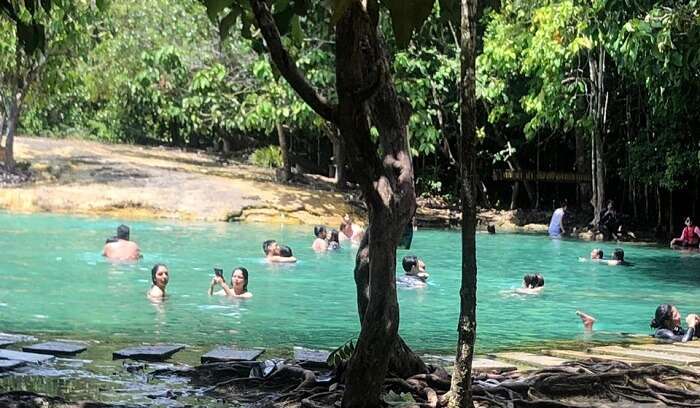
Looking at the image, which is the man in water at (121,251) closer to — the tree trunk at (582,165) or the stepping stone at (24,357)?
the stepping stone at (24,357)

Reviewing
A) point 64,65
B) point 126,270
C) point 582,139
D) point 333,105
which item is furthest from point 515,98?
point 333,105

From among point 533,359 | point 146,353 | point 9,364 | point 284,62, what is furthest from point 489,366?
point 9,364

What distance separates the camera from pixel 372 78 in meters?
4.35

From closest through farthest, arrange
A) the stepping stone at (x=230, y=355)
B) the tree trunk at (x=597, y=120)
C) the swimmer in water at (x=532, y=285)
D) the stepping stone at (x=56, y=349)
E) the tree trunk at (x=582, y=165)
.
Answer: the stepping stone at (x=230, y=355) < the stepping stone at (x=56, y=349) < the swimmer in water at (x=532, y=285) < the tree trunk at (x=597, y=120) < the tree trunk at (x=582, y=165)

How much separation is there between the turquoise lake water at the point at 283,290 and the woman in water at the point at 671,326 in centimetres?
52

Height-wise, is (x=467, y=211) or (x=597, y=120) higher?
(x=597, y=120)

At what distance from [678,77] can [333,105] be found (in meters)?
12.1

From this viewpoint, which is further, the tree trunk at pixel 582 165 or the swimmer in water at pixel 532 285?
the tree trunk at pixel 582 165

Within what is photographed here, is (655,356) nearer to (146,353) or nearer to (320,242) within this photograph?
(146,353)

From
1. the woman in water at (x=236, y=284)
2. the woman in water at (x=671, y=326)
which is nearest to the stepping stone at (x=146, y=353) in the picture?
the woman in water at (x=236, y=284)

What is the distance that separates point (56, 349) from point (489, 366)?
3.31 m

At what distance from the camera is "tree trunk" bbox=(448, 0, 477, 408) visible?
4301 millimetres

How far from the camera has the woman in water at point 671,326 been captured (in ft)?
31.4

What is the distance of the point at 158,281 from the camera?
11898mm
